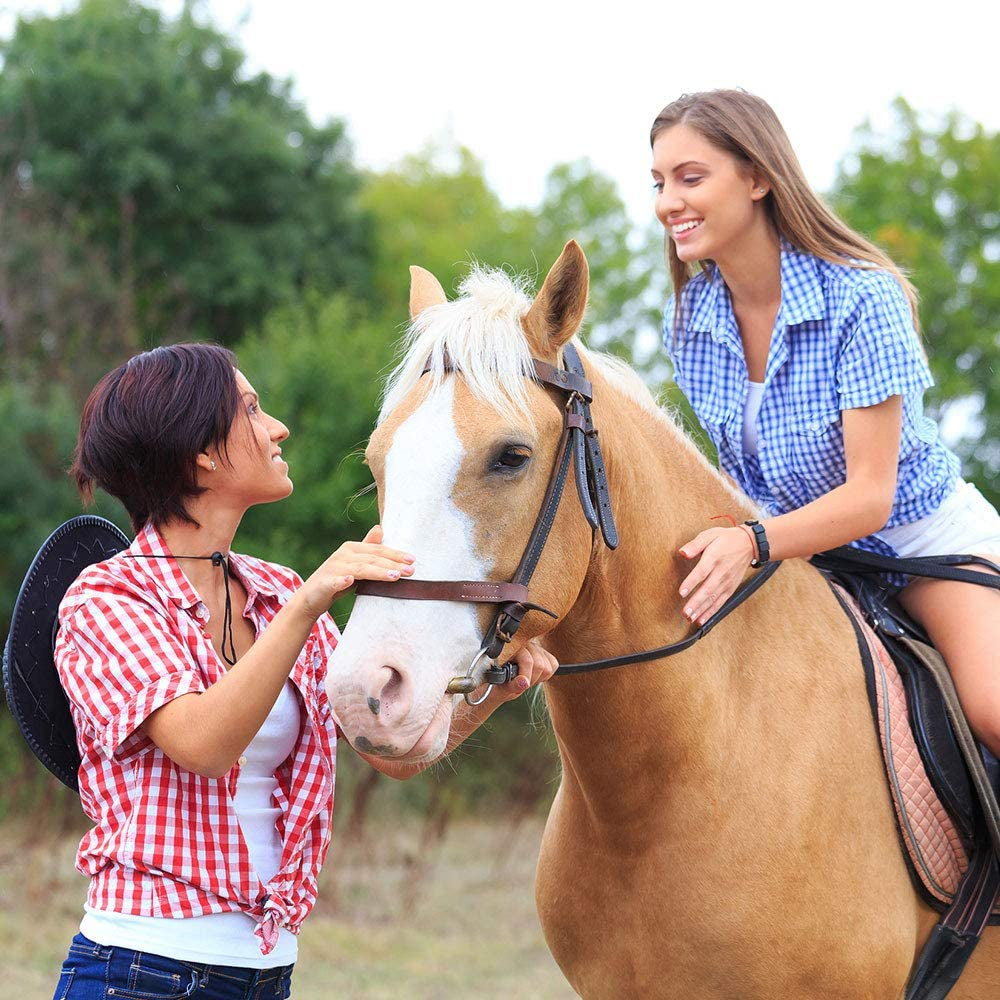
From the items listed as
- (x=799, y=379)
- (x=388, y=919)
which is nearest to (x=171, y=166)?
(x=388, y=919)

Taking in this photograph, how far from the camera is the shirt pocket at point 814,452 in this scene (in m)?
3.04

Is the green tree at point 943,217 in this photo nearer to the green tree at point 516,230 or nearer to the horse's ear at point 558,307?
the green tree at point 516,230

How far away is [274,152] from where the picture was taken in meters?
20.6

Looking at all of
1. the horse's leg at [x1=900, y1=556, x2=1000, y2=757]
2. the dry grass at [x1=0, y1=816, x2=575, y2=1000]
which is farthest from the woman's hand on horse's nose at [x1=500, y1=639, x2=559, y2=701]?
the dry grass at [x1=0, y1=816, x2=575, y2=1000]

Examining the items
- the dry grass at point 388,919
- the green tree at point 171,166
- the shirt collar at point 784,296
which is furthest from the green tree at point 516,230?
the shirt collar at point 784,296

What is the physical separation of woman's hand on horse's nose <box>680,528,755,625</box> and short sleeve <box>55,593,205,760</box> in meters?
1.15

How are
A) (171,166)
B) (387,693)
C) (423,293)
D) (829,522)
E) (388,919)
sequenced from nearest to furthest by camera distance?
(387,693) < (829,522) < (423,293) < (388,919) < (171,166)

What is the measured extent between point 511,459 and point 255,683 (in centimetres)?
68

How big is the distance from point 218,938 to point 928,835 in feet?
5.75

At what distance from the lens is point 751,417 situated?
3314 mm

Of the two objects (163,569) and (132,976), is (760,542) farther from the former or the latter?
(132,976)

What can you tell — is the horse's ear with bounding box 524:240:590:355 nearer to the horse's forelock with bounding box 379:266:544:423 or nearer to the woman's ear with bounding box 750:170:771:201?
the horse's forelock with bounding box 379:266:544:423

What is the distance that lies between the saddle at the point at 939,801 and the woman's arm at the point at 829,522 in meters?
0.39

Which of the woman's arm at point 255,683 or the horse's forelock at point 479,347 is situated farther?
the horse's forelock at point 479,347
